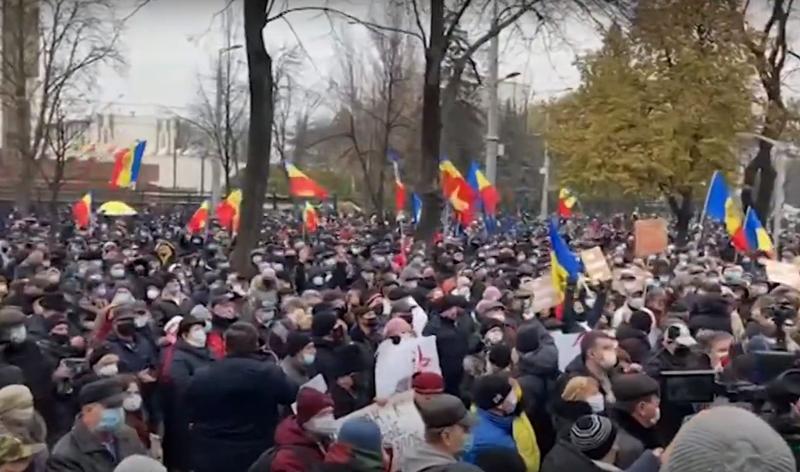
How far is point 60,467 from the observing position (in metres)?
6.21

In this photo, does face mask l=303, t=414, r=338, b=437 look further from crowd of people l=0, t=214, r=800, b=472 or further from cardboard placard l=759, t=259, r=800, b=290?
cardboard placard l=759, t=259, r=800, b=290

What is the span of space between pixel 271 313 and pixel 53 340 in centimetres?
281

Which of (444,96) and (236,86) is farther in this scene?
(236,86)

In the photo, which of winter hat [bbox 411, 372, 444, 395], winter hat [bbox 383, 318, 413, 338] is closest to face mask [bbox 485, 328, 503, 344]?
winter hat [bbox 383, 318, 413, 338]

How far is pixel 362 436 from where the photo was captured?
17.9 feet

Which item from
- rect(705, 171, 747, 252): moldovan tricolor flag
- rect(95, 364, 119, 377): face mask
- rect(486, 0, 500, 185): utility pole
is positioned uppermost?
rect(486, 0, 500, 185): utility pole

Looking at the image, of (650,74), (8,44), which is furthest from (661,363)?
(8,44)

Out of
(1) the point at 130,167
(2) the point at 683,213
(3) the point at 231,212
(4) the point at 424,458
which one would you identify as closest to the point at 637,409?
(4) the point at 424,458

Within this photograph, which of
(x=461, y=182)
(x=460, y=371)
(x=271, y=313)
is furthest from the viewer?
(x=461, y=182)

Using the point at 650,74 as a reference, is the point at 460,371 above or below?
below

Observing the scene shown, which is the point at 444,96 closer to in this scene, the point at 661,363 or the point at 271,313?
the point at 271,313

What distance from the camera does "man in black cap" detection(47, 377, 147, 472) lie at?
6320 mm

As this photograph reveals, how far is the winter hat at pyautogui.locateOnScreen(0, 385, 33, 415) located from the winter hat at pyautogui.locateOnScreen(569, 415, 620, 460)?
2.60 meters

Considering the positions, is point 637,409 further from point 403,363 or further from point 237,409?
point 403,363
